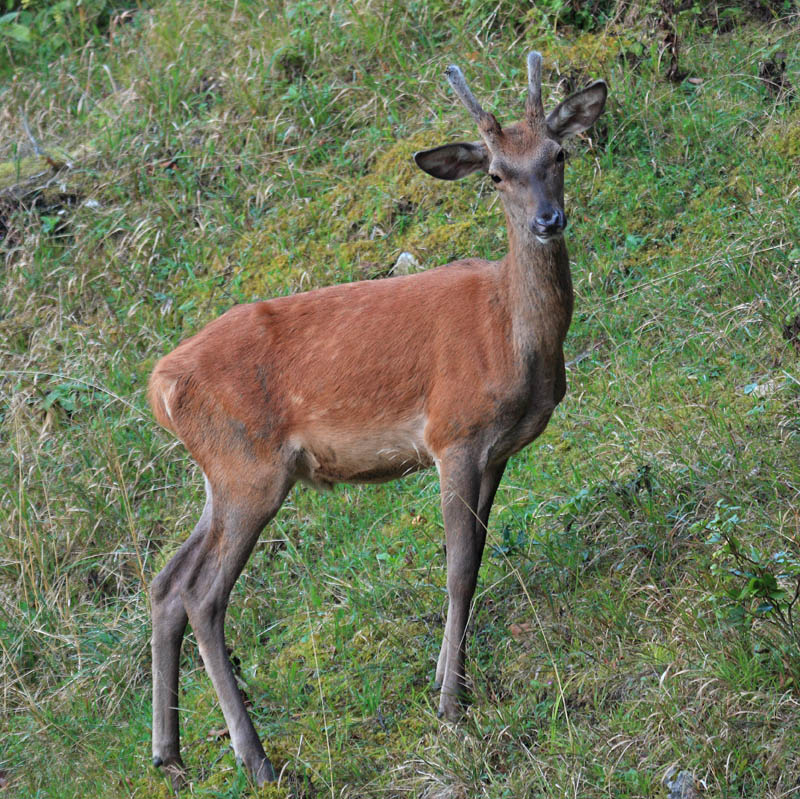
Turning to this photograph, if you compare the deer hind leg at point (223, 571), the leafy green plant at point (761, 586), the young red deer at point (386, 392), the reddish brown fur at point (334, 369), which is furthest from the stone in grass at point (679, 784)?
the deer hind leg at point (223, 571)

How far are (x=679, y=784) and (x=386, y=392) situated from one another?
219 centimetres

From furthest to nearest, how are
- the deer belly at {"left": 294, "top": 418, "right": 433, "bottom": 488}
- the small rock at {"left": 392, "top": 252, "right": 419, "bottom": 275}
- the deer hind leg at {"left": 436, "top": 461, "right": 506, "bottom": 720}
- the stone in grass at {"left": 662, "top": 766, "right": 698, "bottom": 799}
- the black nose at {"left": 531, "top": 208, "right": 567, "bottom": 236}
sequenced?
the small rock at {"left": 392, "top": 252, "right": 419, "bottom": 275}
the deer belly at {"left": 294, "top": 418, "right": 433, "bottom": 488}
the deer hind leg at {"left": 436, "top": 461, "right": 506, "bottom": 720}
the black nose at {"left": 531, "top": 208, "right": 567, "bottom": 236}
the stone in grass at {"left": 662, "top": 766, "right": 698, "bottom": 799}

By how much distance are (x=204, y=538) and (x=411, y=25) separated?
5.38 m

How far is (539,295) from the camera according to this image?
16.7ft

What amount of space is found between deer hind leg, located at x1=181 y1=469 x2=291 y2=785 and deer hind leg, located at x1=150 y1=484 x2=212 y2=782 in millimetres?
103

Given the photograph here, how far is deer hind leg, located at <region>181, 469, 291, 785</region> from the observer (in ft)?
17.0

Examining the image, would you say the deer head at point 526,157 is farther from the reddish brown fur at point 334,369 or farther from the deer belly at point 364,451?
the deer belly at point 364,451

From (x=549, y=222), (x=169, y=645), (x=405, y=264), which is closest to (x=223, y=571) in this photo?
(x=169, y=645)

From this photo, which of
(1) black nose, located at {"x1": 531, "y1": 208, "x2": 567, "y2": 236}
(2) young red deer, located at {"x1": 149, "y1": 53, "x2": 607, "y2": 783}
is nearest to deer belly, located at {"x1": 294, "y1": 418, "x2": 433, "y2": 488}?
(2) young red deer, located at {"x1": 149, "y1": 53, "x2": 607, "y2": 783}

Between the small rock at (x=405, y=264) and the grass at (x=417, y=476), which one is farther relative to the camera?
the small rock at (x=405, y=264)

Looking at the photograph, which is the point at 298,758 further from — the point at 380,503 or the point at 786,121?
the point at 786,121

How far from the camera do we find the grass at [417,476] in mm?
4465

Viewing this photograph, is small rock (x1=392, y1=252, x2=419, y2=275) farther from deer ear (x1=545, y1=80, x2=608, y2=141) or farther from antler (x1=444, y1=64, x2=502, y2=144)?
antler (x1=444, y1=64, x2=502, y2=144)

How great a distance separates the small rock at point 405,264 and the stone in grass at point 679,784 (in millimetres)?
4524
